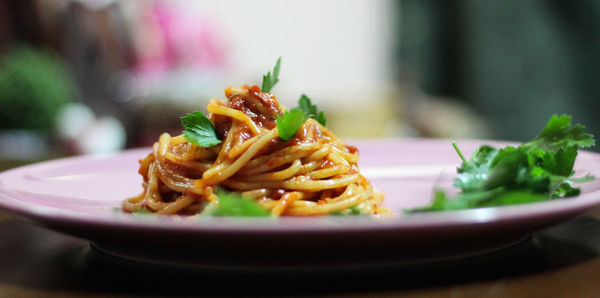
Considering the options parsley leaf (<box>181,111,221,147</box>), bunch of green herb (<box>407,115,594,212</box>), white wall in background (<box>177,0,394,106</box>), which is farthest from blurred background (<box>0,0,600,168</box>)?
bunch of green herb (<box>407,115,594,212</box>)

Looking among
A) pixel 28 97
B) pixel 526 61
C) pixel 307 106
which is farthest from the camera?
pixel 526 61

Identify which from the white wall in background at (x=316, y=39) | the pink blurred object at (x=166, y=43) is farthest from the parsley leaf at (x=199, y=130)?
the white wall in background at (x=316, y=39)

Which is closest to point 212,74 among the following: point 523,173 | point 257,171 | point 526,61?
point 526,61

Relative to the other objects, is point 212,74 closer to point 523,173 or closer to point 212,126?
point 212,126

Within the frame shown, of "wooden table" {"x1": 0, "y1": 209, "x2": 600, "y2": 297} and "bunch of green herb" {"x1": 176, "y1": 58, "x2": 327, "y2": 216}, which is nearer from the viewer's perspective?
"wooden table" {"x1": 0, "y1": 209, "x2": 600, "y2": 297}

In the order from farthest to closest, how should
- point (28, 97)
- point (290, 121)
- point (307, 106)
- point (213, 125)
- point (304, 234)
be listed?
1. point (28, 97)
2. point (307, 106)
3. point (213, 125)
4. point (290, 121)
5. point (304, 234)

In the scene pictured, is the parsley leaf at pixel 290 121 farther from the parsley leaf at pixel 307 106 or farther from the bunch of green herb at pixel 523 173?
the bunch of green herb at pixel 523 173

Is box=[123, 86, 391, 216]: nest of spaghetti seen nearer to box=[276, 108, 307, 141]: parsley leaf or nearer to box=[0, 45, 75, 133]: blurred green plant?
box=[276, 108, 307, 141]: parsley leaf
